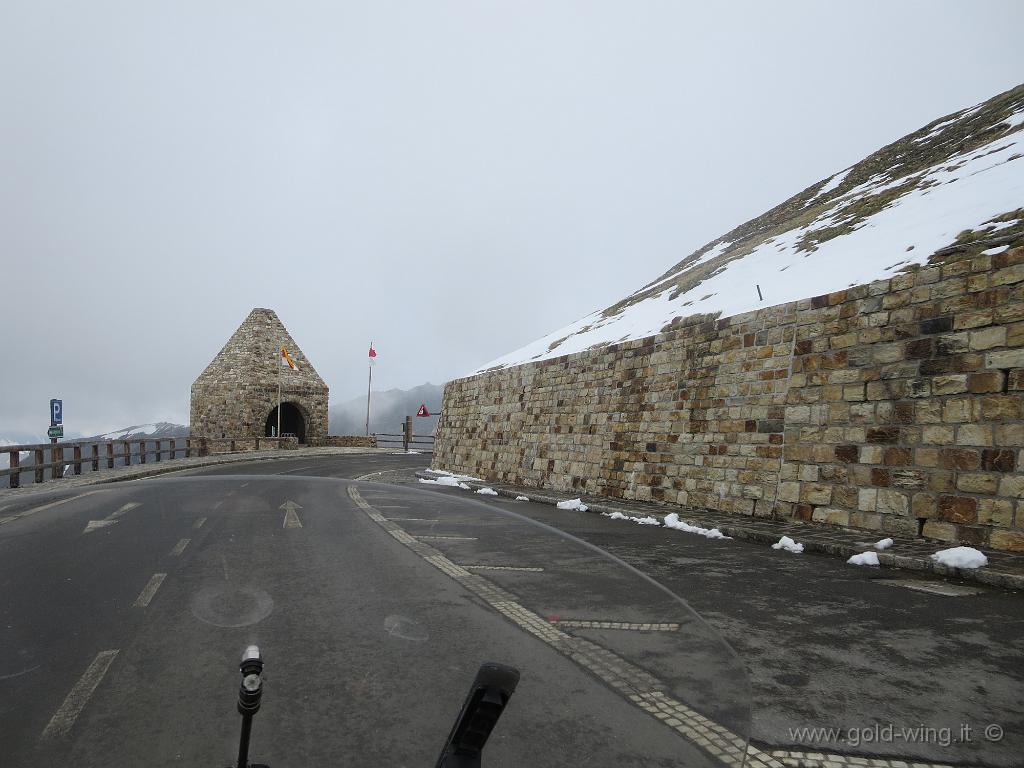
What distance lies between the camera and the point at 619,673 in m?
1.87

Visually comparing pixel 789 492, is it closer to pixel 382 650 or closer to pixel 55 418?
pixel 382 650

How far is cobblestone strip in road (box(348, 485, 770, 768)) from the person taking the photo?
52.8 inches

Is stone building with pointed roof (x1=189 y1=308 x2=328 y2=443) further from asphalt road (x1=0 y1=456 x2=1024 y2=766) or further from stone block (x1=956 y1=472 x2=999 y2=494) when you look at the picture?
stone block (x1=956 y1=472 x2=999 y2=494)

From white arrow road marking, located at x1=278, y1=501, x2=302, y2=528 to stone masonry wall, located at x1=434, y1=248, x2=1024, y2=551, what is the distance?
7.82 meters

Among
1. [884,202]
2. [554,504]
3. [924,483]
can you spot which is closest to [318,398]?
[554,504]

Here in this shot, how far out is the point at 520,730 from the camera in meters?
1.53

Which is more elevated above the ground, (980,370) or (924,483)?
(980,370)

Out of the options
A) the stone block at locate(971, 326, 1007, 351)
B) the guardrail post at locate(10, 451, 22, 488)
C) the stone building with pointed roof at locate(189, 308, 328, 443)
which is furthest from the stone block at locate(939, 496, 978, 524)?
the stone building with pointed roof at locate(189, 308, 328, 443)

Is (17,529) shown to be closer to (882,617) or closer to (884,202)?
(882,617)

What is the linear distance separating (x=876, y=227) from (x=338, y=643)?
47.1 ft

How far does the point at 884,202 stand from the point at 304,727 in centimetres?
1753

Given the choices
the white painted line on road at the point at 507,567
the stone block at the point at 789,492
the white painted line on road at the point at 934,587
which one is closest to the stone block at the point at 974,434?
the white painted line on road at the point at 934,587

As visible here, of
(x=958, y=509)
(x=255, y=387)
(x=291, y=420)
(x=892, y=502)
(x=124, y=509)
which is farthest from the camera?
(x=291, y=420)

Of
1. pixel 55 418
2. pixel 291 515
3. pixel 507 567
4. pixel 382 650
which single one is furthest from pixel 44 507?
pixel 55 418
